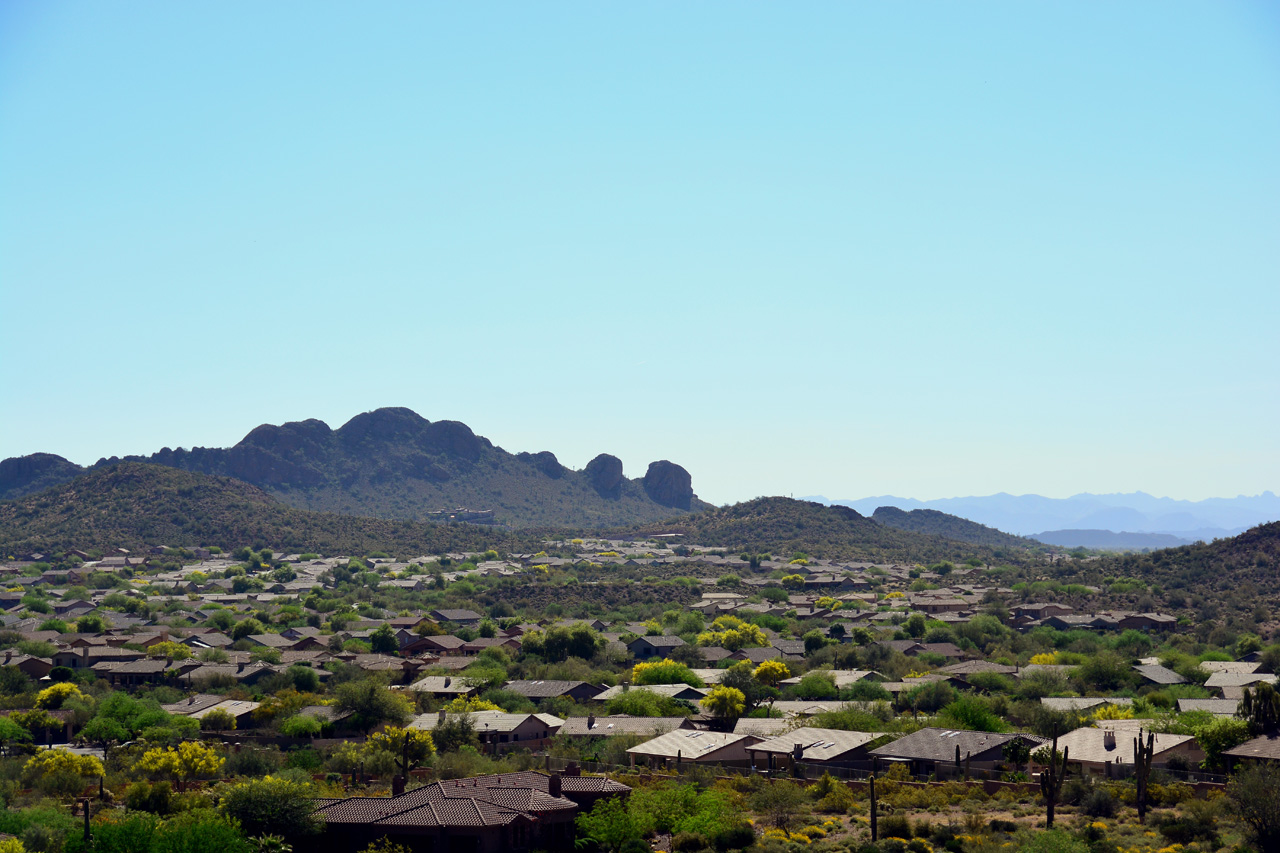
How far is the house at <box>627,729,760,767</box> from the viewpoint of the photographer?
48.4 metres

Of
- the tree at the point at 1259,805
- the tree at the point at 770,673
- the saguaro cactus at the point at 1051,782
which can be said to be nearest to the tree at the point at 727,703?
the tree at the point at 770,673

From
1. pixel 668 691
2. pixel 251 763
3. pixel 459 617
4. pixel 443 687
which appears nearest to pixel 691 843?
pixel 251 763

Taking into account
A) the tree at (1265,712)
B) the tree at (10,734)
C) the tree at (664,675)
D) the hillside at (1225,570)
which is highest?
the hillside at (1225,570)

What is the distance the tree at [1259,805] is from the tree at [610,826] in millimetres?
17175

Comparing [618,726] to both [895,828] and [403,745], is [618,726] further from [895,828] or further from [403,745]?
[895,828]

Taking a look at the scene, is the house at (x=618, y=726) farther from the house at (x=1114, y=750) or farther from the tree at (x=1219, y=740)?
the tree at (x=1219, y=740)

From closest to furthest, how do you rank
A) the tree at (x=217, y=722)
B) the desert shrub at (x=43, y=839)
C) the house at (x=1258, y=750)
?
the desert shrub at (x=43, y=839) → the house at (x=1258, y=750) → the tree at (x=217, y=722)

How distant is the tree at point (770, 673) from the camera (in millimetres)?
68250

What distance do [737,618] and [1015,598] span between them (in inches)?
1158

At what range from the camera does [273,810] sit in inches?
1430

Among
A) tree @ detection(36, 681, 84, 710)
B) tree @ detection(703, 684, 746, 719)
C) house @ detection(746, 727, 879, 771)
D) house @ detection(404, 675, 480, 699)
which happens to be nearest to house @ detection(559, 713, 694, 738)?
tree @ detection(703, 684, 746, 719)

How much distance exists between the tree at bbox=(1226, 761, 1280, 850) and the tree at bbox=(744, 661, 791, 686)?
110ft

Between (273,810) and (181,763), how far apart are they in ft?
33.9

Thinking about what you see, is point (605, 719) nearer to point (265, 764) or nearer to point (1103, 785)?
point (265, 764)
